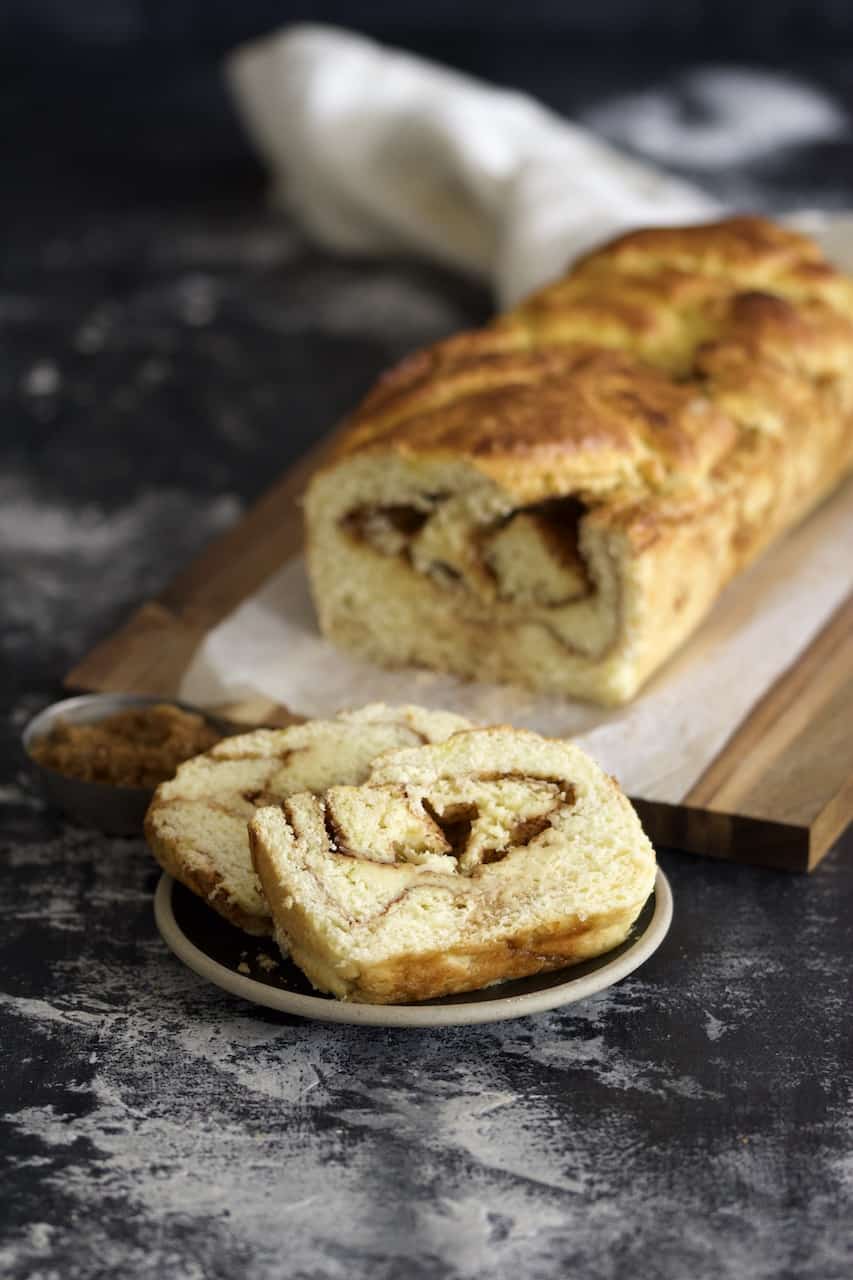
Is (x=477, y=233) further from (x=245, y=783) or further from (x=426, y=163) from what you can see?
(x=245, y=783)

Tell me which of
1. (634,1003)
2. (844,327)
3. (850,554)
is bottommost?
(634,1003)

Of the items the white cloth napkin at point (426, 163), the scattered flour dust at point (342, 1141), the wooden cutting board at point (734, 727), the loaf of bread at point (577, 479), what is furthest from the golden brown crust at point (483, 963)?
the white cloth napkin at point (426, 163)

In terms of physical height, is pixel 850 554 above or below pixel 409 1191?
above

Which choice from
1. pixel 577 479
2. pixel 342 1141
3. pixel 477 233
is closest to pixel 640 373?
pixel 577 479

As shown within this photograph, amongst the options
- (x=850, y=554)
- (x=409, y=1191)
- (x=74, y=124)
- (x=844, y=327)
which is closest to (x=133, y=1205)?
(x=409, y=1191)

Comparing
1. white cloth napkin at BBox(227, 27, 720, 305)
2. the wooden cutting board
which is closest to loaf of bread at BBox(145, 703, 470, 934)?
the wooden cutting board

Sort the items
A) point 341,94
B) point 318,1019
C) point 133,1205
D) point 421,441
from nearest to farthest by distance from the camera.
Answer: point 133,1205
point 318,1019
point 421,441
point 341,94

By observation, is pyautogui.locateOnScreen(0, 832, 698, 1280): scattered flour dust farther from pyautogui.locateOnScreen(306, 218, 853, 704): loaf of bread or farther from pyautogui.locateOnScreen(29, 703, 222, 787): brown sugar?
pyautogui.locateOnScreen(306, 218, 853, 704): loaf of bread

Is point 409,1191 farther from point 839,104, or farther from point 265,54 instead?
point 839,104
